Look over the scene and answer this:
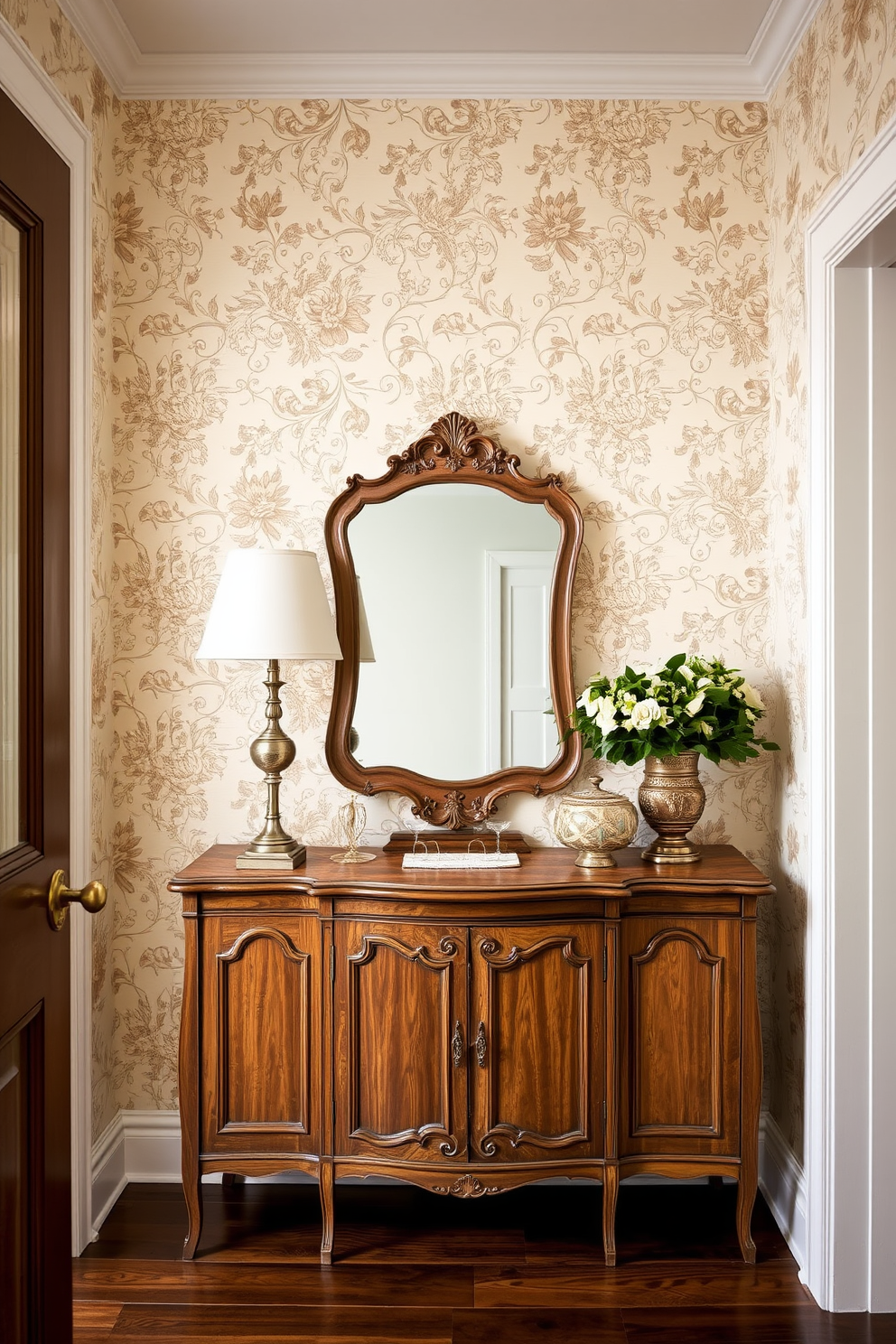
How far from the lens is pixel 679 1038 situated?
2.46 meters

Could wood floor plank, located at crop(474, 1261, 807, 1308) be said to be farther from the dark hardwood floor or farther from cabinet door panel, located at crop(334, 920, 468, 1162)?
cabinet door panel, located at crop(334, 920, 468, 1162)

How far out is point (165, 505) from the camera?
2865 millimetres

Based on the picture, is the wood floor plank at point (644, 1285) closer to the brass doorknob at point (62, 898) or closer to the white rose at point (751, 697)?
the white rose at point (751, 697)

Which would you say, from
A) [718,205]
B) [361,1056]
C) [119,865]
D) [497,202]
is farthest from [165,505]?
[718,205]

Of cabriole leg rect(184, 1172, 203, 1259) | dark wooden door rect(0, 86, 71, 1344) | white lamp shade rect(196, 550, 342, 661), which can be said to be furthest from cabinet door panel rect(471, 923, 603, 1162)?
dark wooden door rect(0, 86, 71, 1344)

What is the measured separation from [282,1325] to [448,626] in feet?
5.45


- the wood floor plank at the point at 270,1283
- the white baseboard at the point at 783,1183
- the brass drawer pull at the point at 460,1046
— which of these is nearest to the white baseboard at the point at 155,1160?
the white baseboard at the point at 783,1183

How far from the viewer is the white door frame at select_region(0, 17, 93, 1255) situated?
2516 millimetres

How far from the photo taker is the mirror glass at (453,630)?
2816mm

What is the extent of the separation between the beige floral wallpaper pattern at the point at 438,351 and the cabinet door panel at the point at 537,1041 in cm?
50

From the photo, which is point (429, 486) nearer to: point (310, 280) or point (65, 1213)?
point (310, 280)

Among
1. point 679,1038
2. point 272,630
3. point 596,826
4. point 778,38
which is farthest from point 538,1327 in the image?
point 778,38

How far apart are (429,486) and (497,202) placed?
0.79m

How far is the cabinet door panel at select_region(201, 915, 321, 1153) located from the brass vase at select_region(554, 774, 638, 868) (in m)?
0.65
